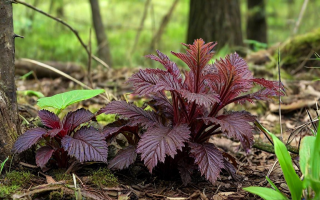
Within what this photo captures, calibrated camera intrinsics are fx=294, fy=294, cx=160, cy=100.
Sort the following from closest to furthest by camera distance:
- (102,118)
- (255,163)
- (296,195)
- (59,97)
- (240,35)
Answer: (296,195)
(59,97)
(255,163)
(102,118)
(240,35)

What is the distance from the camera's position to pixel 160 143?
1.39 m

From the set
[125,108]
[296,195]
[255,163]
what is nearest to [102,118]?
[125,108]

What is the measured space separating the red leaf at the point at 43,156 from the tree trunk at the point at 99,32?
596 centimetres

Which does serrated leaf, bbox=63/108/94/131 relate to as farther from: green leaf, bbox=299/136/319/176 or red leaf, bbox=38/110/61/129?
green leaf, bbox=299/136/319/176

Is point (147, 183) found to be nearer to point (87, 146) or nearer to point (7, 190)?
point (87, 146)

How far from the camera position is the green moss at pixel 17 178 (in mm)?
1465

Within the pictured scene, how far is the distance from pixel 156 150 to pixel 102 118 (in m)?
1.39

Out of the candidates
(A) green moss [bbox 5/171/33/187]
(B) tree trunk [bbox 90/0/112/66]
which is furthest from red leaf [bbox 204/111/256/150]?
(B) tree trunk [bbox 90/0/112/66]

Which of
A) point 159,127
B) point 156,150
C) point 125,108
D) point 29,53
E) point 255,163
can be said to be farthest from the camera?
point 29,53

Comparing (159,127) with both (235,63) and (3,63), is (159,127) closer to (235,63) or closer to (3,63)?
(235,63)

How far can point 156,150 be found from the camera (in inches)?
53.7

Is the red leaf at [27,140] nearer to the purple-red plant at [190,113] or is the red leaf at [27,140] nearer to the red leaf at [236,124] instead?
the purple-red plant at [190,113]

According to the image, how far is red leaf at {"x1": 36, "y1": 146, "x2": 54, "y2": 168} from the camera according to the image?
4.73 feet

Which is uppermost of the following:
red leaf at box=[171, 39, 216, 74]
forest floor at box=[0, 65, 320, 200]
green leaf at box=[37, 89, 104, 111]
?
red leaf at box=[171, 39, 216, 74]
